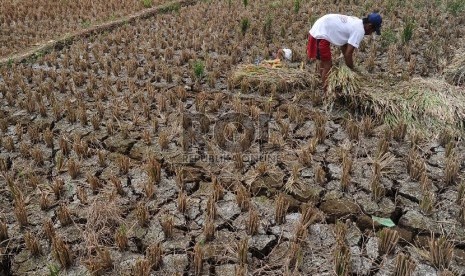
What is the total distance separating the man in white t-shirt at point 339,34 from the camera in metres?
4.10

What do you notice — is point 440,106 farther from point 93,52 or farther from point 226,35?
point 93,52

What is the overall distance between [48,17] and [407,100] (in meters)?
6.95

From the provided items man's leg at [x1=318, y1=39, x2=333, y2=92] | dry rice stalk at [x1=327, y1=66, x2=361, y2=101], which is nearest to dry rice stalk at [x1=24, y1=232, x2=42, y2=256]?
dry rice stalk at [x1=327, y1=66, x2=361, y2=101]

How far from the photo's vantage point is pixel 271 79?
183 inches

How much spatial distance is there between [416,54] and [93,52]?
14.3 ft

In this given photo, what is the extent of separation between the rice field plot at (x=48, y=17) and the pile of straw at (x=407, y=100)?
5.08 metres

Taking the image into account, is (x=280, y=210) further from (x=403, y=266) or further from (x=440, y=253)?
(x=440, y=253)

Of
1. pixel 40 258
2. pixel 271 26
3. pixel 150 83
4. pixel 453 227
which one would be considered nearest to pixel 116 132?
pixel 150 83

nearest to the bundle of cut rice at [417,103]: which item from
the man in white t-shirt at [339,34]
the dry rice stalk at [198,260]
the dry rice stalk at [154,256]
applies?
the man in white t-shirt at [339,34]

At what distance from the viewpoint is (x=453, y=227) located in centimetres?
269

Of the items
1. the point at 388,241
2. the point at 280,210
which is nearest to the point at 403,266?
the point at 388,241

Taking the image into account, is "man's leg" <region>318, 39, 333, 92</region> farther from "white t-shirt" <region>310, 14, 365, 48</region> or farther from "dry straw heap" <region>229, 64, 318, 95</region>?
"dry straw heap" <region>229, 64, 318, 95</region>

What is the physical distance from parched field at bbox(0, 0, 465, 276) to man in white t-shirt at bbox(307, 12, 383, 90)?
0.34 metres

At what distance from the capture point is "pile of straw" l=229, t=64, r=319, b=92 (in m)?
4.59
